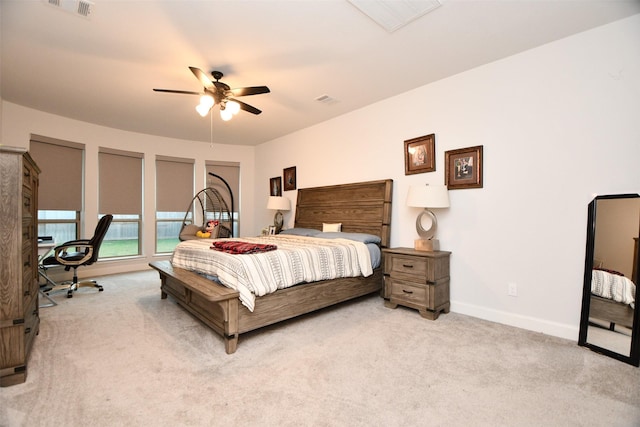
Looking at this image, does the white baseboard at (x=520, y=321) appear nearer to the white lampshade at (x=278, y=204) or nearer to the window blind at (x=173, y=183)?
the white lampshade at (x=278, y=204)

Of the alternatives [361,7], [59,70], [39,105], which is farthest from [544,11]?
[39,105]

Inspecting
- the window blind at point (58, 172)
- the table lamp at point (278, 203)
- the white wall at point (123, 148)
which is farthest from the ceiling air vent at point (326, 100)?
the window blind at point (58, 172)

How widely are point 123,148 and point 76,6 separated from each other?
11.7 ft

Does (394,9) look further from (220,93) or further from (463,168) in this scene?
(220,93)

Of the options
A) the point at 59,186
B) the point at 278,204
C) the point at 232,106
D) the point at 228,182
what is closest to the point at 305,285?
the point at 232,106

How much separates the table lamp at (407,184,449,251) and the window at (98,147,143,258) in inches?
198

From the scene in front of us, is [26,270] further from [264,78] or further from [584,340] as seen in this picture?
[584,340]

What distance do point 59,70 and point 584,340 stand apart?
5568 millimetres

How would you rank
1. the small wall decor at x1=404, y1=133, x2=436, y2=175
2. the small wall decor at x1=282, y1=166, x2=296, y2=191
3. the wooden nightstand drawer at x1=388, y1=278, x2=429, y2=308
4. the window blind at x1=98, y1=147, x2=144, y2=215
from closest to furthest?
the wooden nightstand drawer at x1=388, y1=278, x2=429, y2=308, the small wall decor at x1=404, y1=133, x2=436, y2=175, the window blind at x1=98, y1=147, x2=144, y2=215, the small wall decor at x1=282, y1=166, x2=296, y2=191

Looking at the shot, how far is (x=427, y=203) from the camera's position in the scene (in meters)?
2.95

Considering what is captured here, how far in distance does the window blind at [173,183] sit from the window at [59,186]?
46.8 inches

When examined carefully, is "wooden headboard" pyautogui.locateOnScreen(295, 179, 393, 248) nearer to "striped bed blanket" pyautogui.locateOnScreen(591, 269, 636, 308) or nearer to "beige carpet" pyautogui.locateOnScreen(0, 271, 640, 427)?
"beige carpet" pyautogui.locateOnScreen(0, 271, 640, 427)

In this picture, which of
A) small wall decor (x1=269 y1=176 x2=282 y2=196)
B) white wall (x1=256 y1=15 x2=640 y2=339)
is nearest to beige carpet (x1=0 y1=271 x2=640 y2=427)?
white wall (x1=256 y1=15 x2=640 y2=339)

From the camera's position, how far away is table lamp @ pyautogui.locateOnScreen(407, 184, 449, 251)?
9.68 feet
